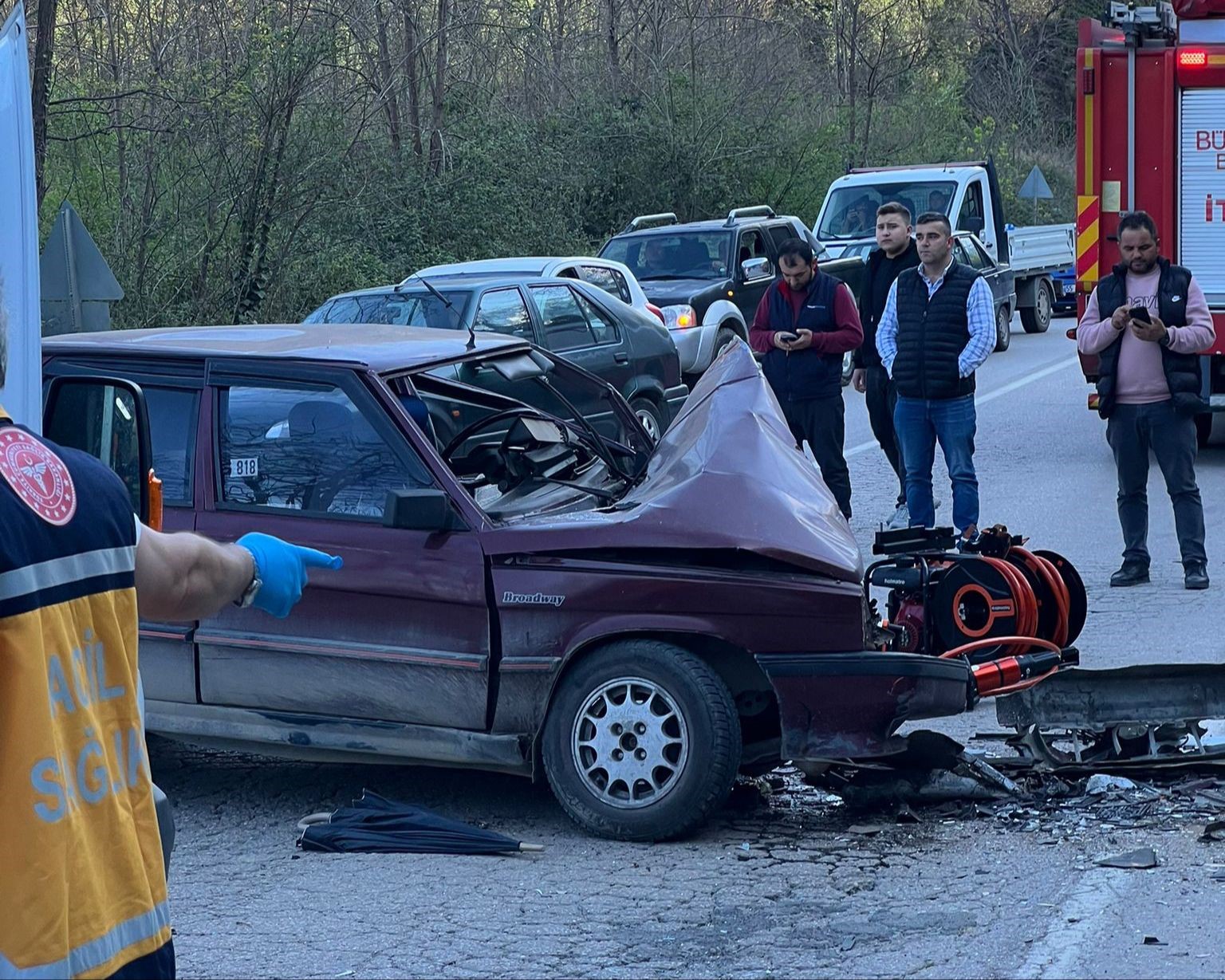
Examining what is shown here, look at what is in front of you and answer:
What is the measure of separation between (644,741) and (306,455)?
156cm

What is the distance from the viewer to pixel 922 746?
5.49m

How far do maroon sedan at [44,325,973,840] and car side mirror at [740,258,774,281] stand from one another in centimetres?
1196

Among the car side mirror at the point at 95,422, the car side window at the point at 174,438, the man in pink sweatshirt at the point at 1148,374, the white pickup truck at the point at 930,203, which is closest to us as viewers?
the car side mirror at the point at 95,422

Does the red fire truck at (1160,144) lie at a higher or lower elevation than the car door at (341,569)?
higher

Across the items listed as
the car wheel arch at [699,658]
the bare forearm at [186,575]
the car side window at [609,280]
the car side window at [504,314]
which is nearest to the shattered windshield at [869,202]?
the car side window at [609,280]

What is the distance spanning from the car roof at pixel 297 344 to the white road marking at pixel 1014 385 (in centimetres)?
860

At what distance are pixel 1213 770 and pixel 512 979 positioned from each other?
8.92 feet

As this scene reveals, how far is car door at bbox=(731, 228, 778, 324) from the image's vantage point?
18141 mm

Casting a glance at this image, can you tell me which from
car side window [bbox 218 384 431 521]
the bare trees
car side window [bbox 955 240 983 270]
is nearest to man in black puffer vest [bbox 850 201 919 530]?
car side window [bbox 218 384 431 521]

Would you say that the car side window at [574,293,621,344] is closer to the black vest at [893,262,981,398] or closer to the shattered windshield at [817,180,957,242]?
the black vest at [893,262,981,398]

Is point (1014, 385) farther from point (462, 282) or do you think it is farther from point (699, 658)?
point (699, 658)

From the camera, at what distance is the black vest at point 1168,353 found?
8.80 m

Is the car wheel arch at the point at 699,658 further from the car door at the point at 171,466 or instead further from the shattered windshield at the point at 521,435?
the car door at the point at 171,466

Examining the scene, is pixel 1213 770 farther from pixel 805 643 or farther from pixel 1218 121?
pixel 1218 121
